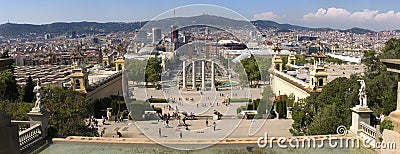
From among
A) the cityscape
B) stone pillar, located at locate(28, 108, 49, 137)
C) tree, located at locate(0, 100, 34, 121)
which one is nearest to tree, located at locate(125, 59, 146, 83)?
the cityscape

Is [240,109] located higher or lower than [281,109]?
lower

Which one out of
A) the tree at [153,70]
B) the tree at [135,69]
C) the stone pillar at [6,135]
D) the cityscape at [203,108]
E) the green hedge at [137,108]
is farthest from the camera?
the tree at [153,70]

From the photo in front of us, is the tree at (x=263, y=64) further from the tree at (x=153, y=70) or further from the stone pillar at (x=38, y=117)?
the stone pillar at (x=38, y=117)

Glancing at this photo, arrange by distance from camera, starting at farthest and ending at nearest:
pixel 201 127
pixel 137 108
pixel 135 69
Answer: pixel 135 69
pixel 137 108
pixel 201 127

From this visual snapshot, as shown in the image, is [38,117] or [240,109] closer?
[38,117]

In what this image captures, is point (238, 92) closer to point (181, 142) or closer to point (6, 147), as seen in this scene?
point (181, 142)

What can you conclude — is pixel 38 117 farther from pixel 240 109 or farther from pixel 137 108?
pixel 240 109

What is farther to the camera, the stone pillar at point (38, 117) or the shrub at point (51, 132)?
the shrub at point (51, 132)

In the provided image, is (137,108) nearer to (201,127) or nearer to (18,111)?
(201,127)

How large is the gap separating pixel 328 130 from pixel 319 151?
5669 millimetres

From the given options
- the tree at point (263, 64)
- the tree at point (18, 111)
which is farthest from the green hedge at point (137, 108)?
the tree at point (18, 111)

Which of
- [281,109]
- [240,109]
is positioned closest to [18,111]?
[240,109]

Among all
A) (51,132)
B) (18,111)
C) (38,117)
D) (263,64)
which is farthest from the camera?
(263,64)

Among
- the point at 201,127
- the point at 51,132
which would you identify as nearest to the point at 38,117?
the point at 51,132
